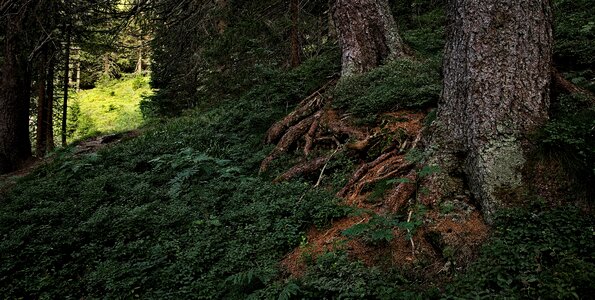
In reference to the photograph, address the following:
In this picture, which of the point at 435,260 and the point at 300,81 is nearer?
the point at 435,260

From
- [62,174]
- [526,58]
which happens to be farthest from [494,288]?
[62,174]

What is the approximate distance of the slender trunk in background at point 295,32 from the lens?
9195 mm

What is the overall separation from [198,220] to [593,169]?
13.4ft

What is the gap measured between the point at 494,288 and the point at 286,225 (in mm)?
2114

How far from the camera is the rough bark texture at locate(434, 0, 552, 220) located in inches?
132

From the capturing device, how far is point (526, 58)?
3.46 m

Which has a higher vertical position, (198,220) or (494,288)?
(494,288)

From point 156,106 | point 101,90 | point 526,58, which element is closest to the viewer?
point 526,58

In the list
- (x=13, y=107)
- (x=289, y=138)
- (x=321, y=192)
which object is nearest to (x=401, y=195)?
(x=321, y=192)

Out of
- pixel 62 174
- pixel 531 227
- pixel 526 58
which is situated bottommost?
pixel 62 174

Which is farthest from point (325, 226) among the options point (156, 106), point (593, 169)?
point (156, 106)

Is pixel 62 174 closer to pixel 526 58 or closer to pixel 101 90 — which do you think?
pixel 526 58

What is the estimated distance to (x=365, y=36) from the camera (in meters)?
6.74

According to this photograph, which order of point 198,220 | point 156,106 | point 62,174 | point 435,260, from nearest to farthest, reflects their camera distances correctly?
point 435,260
point 198,220
point 62,174
point 156,106
